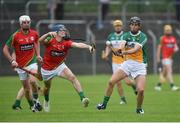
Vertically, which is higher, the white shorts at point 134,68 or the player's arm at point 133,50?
the player's arm at point 133,50

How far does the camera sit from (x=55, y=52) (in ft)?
74.7

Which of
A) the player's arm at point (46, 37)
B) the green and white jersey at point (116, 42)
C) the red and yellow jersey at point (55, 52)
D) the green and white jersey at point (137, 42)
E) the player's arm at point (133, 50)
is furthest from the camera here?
the green and white jersey at point (116, 42)

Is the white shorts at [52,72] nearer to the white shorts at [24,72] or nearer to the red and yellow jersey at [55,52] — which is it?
→ the red and yellow jersey at [55,52]

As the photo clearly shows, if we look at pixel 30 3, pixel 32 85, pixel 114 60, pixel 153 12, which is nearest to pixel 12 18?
pixel 30 3

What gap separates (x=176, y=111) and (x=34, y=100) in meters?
3.96

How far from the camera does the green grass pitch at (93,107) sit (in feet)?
68.3

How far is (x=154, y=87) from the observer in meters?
34.4

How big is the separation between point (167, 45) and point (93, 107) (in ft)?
38.4

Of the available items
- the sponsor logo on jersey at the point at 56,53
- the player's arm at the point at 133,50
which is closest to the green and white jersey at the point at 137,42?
the player's arm at the point at 133,50

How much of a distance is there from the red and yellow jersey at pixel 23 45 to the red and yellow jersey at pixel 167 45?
41.9ft

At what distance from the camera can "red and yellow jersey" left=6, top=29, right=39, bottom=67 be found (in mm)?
23078

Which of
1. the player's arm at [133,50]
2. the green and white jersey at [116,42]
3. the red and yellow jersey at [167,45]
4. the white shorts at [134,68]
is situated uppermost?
the player's arm at [133,50]

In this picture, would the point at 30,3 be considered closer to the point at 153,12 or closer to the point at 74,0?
the point at 74,0

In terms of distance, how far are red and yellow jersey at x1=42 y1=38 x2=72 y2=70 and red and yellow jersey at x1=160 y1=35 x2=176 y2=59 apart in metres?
13.0
